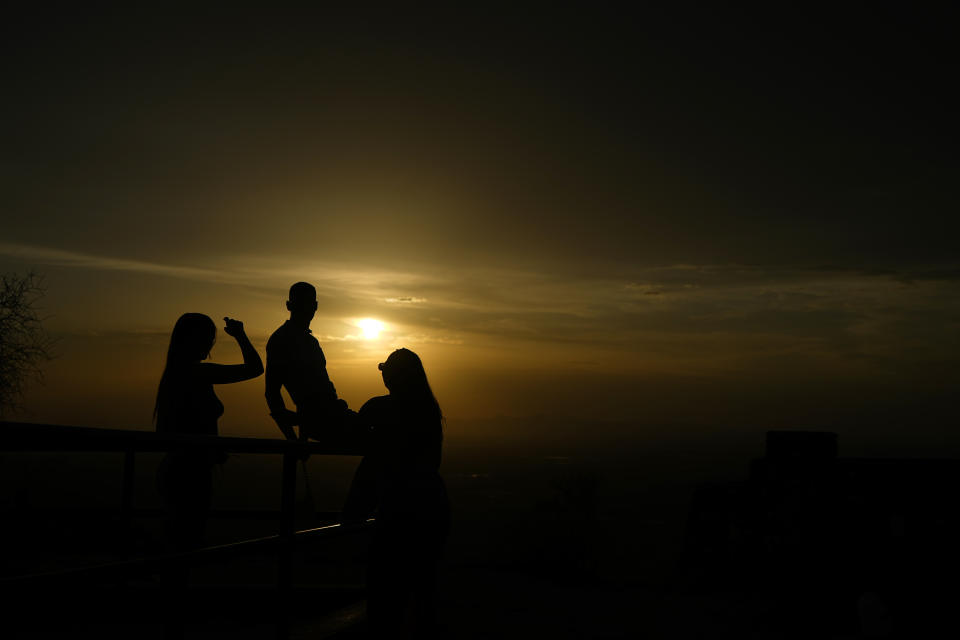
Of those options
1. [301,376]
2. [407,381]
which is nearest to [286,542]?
[407,381]

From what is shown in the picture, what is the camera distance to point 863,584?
6.46 m

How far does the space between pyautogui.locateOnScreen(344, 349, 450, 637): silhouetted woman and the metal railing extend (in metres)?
0.48

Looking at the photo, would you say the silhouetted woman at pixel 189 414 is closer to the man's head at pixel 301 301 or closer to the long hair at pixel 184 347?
the long hair at pixel 184 347

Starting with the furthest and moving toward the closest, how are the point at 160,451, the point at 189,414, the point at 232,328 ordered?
the point at 232,328 → the point at 189,414 → the point at 160,451

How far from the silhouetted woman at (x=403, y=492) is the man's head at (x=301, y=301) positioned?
6.04 feet

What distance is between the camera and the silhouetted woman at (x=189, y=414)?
400 cm

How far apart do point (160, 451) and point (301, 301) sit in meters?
2.87

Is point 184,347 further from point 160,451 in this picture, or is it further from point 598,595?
point 598,595

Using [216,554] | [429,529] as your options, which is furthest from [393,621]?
[216,554]

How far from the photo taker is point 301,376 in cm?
513

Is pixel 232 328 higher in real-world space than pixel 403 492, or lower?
higher

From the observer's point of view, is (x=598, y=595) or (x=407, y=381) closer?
(x=407, y=381)

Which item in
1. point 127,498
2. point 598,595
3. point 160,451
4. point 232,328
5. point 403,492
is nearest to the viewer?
point 160,451

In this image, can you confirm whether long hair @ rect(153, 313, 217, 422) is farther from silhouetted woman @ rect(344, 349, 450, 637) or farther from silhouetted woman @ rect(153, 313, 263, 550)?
silhouetted woman @ rect(344, 349, 450, 637)
